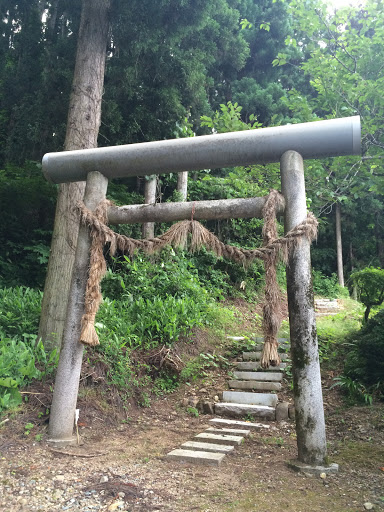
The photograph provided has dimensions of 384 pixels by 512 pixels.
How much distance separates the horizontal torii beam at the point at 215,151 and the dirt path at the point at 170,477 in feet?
8.58

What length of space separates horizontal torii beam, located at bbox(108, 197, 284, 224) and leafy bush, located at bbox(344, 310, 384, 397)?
2.77m

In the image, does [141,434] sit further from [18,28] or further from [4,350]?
[18,28]

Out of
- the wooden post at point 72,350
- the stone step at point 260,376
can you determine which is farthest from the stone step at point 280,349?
the wooden post at point 72,350

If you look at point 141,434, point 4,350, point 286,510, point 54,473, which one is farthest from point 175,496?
point 4,350

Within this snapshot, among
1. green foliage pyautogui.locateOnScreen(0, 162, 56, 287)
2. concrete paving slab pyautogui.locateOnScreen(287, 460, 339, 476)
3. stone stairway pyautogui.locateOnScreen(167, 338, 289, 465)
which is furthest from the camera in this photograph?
green foliage pyautogui.locateOnScreen(0, 162, 56, 287)

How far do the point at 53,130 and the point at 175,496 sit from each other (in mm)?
7372

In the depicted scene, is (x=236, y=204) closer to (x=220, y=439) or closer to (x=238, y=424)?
(x=220, y=439)

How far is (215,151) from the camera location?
3.76m

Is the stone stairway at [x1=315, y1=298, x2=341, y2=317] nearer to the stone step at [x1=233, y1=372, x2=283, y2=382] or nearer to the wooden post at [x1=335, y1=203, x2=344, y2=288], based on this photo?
the wooden post at [x1=335, y1=203, x2=344, y2=288]

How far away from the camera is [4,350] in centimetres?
418

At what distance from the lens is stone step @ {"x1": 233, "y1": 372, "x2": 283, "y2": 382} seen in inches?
233

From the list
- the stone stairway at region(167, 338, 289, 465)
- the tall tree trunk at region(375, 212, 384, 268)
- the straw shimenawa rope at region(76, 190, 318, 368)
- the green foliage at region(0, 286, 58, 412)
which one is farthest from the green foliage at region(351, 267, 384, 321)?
the tall tree trunk at region(375, 212, 384, 268)

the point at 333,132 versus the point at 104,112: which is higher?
the point at 104,112

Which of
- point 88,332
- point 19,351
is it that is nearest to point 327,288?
point 19,351
